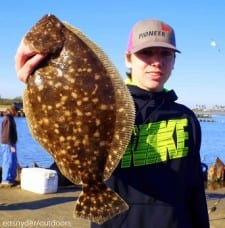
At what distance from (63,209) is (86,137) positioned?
8.87m

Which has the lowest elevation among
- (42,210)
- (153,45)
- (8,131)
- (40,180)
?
(42,210)

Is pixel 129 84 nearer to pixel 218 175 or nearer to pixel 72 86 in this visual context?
pixel 72 86

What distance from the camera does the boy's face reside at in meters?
3.03

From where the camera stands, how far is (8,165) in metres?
13.5

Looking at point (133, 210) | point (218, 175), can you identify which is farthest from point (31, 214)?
point (218, 175)

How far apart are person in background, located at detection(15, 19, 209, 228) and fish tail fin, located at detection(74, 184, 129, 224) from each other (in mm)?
413

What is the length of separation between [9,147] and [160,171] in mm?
10952

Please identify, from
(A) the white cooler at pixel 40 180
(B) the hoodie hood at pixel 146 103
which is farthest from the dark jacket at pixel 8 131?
(B) the hoodie hood at pixel 146 103

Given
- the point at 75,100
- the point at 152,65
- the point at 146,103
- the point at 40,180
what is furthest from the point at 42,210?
the point at 75,100

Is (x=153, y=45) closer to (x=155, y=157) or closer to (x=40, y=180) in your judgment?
(x=155, y=157)

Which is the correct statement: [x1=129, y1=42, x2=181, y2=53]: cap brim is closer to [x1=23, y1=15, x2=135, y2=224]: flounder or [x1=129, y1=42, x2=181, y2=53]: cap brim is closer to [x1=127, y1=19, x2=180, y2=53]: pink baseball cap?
[x1=127, y1=19, x2=180, y2=53]: pink baseball cap

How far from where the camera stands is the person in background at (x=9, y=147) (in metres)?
13.3

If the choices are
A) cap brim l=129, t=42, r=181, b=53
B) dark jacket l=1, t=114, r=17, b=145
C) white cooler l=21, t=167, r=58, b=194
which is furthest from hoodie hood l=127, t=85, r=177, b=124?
dark jacket l=1, t=114, r=17, b=145

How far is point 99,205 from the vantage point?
262 cm
